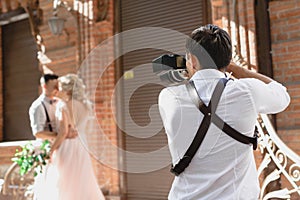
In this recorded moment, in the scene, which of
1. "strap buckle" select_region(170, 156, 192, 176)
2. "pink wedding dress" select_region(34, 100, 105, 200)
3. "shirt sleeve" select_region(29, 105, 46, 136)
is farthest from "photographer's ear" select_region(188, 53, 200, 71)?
"shirt sleeve" select_region(29, 105, 46, 136)

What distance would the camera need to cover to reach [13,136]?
798 cm

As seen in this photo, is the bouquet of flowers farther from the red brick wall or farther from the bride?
the red brick wall

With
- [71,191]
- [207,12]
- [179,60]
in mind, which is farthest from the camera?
[207,12]

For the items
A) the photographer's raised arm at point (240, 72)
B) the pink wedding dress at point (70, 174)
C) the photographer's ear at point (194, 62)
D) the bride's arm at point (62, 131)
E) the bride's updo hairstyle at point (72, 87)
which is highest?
the photographer's ear at point (194, 62)

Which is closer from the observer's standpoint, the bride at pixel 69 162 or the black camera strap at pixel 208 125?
the black camera strap at pixel 208 125

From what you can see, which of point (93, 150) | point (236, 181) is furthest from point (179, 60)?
point (93, 150)

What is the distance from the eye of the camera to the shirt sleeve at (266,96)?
5.16 ft

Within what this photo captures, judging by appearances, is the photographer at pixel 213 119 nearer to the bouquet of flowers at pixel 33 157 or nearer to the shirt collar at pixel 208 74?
the shirt collar at pixel 208 74

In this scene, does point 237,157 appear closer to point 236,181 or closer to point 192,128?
point 236,181

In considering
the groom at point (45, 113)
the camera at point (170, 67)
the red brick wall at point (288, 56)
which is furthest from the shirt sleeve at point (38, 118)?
the camera at point (170, 67)

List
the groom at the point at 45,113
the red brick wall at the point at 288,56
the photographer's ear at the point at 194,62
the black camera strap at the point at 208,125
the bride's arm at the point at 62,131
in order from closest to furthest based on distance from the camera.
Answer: the black camera strap at the point at 208,125 → the photographer's ear at the point at 194,62 → the bride's arm at the point at 62,131 → the groom at the point at 45,113 → the red brick wall at the point at 288,56

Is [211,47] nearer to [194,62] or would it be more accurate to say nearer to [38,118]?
[194,62]

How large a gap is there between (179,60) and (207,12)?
3.64 metres

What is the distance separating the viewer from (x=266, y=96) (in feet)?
5.17
